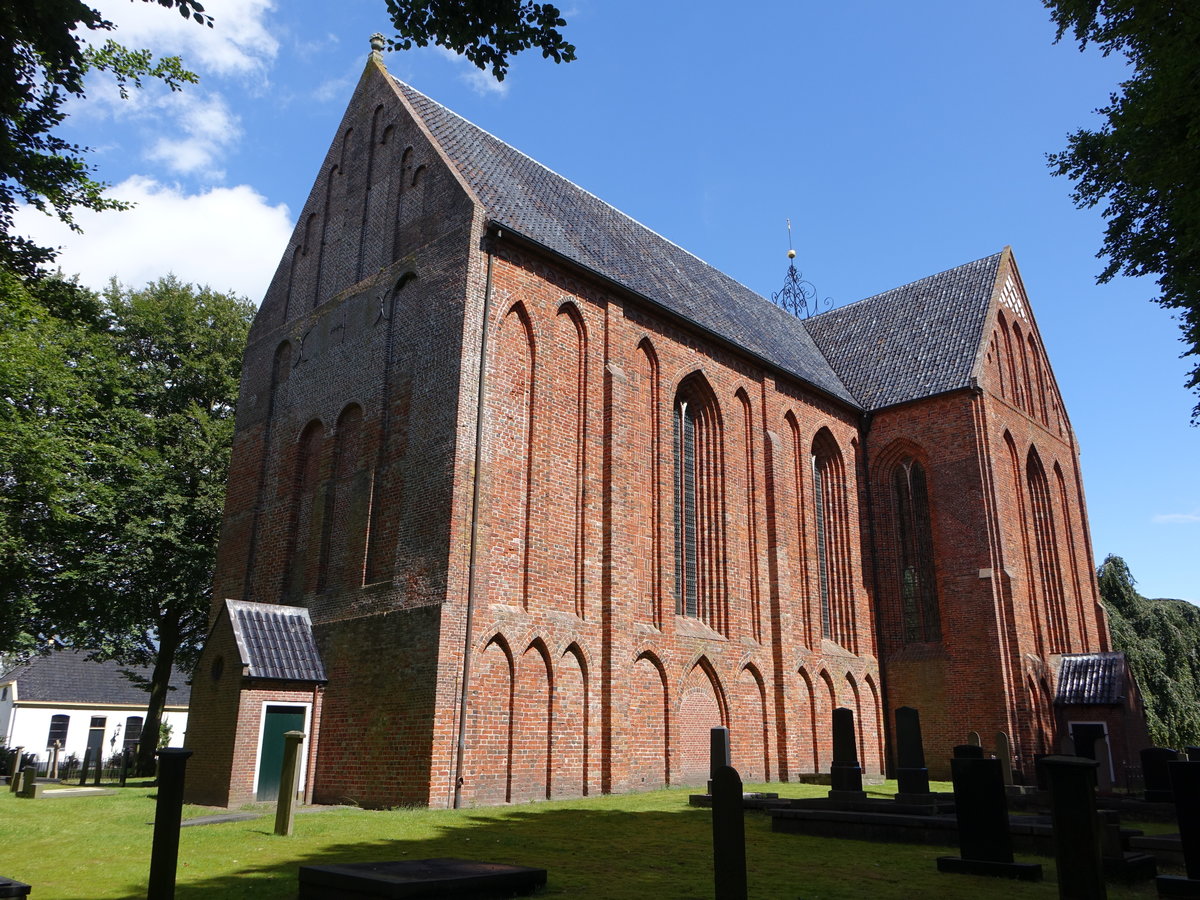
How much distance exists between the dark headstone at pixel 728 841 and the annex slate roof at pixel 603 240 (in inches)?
518

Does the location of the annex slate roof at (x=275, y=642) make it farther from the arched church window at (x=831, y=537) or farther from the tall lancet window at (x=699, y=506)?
the arched church window at (x=831, y=537)

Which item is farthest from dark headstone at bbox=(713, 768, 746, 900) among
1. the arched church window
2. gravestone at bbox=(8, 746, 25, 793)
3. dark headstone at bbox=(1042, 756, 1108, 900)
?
gravestone at bbox=(8, 746, 25, 793)

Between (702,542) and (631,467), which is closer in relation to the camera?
(631,467)

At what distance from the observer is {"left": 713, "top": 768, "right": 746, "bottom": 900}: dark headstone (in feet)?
19.3

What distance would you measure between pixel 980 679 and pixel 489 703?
14.1 m

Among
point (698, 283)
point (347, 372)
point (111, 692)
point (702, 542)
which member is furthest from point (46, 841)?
point (111, 692)

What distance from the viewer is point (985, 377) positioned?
2531cm

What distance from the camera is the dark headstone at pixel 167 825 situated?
233 inches

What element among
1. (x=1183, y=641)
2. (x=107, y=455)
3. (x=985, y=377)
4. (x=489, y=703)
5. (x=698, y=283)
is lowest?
(x=489, y=703)

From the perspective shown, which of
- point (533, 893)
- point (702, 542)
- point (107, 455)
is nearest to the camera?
point (533, 893)

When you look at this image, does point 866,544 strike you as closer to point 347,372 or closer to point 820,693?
point 820,693

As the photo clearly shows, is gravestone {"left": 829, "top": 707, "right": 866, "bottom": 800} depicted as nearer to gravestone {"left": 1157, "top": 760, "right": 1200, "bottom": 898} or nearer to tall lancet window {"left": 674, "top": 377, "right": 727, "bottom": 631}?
tall lancet window {"left": 674, "top": 377, "right": 727, "bottom": 631}

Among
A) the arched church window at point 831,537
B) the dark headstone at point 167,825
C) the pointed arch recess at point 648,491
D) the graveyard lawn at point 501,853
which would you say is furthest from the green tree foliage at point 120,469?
the arched church window at point 831,537

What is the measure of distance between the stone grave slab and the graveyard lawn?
0.49m
